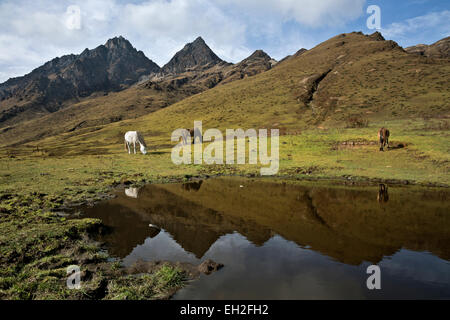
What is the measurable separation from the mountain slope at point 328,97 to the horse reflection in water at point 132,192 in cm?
3793

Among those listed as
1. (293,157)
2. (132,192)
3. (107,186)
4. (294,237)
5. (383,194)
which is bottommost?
(294,237)

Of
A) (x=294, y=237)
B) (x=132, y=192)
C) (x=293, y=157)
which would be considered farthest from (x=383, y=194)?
(x=132, y=192)

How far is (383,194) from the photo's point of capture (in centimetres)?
1802

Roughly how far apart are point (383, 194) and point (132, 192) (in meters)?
18.6

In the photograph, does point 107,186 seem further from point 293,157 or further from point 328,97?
point 328,97

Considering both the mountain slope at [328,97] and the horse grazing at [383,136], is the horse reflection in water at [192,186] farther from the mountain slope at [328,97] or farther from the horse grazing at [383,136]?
the mountain slope at [328,97]

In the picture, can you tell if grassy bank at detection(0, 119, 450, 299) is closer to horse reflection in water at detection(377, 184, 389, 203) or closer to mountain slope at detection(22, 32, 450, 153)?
horse reflection in water at detection(377, 184, 389, 203)

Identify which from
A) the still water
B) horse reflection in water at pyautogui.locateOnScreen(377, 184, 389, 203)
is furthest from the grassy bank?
horse reflection in water at pyautogui.locateOnScreen(377, 184, 389, 203)

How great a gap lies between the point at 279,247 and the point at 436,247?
6.19 meters

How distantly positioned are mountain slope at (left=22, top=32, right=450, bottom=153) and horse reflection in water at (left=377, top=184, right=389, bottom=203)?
35079 mm

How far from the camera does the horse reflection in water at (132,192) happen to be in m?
19.1

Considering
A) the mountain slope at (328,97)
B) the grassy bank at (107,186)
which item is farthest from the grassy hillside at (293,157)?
the mountain slope at (328,97)
